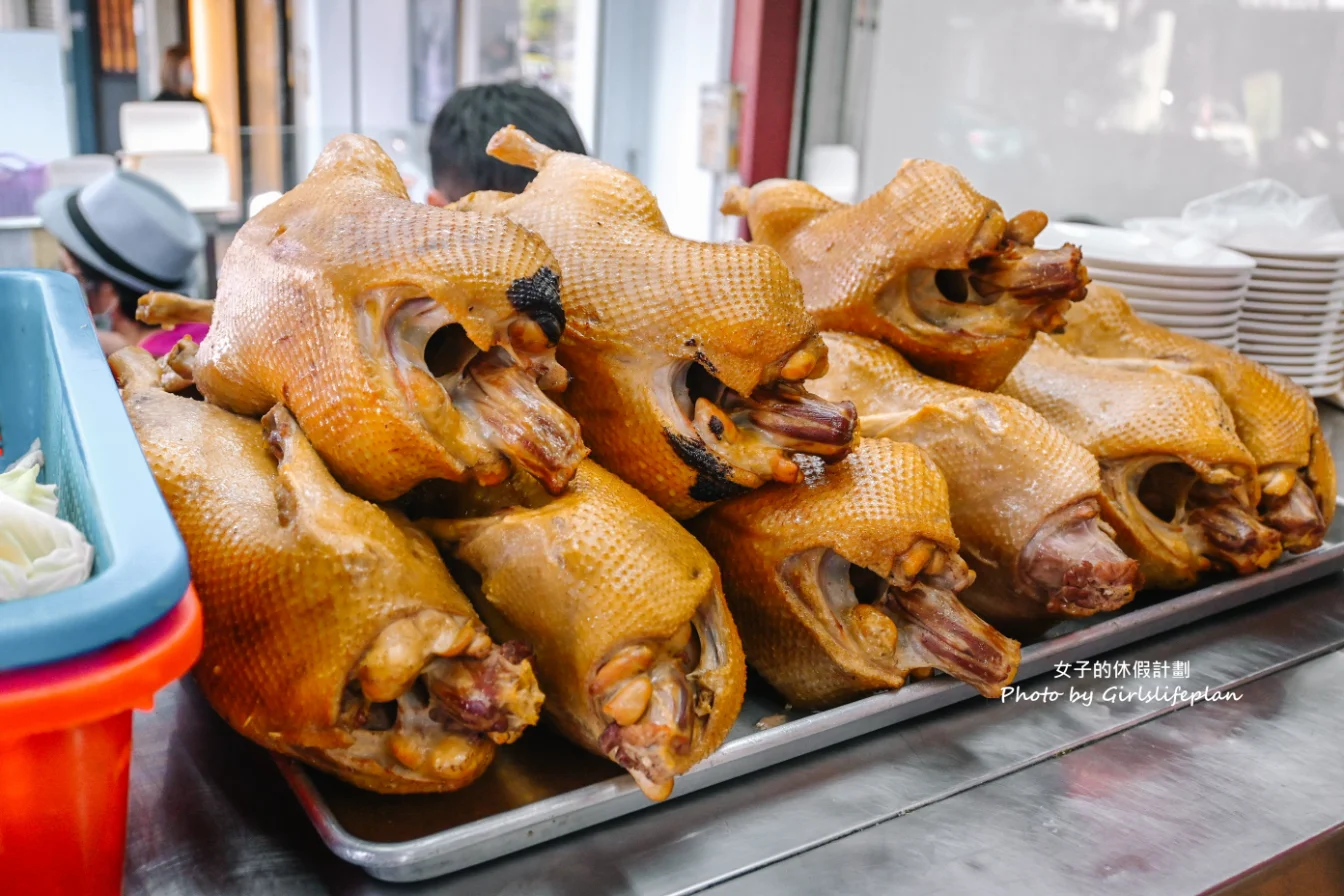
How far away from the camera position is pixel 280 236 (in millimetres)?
1054

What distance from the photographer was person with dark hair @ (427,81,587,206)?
2.70 metres

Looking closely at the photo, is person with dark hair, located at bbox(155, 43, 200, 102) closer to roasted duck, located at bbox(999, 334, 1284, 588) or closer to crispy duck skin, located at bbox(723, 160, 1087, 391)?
crispy duck skin, located at bbox(723, 160, 1087, 391)

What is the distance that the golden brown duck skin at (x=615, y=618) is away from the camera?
0.89 m

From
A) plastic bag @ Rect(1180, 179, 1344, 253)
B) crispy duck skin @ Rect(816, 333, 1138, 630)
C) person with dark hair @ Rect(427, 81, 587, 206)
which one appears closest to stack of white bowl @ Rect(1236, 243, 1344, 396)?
plastic bag @ Rect(1180, 179, 1344, 253)

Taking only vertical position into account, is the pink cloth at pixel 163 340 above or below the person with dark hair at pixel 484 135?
below

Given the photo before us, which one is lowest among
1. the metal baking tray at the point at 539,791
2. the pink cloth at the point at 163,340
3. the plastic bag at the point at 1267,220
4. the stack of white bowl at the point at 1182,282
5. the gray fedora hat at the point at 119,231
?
the pink cloth at the point at 163,340

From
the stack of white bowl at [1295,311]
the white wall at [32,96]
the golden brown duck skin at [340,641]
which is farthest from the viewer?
the white wall at [32,96]

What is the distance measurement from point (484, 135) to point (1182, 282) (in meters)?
1.60

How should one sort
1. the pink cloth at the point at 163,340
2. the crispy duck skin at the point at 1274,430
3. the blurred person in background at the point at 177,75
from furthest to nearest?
the blurred person in background at the point at 177,75
the pink cloth at the point at 163,340
the crispy duck skin at the point at 1274,430

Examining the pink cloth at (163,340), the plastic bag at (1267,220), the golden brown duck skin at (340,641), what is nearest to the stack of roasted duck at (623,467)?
the golden brown duck skin at (340,641)

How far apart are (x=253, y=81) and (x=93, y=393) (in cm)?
919

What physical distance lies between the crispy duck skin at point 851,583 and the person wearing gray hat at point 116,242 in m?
2.50

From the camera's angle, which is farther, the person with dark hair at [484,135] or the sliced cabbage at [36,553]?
the person with dark hair at [484,135]

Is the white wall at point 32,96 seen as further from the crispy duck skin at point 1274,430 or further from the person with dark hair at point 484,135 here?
the crispy duck skin at point 1274,430
